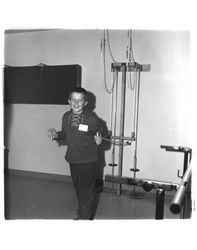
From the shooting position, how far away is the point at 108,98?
3.41 m

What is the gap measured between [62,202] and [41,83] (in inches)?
67.9

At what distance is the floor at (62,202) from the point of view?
2.48 meters

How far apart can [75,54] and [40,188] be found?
1.79 metres

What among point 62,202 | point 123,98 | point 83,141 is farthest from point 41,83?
point 83,141

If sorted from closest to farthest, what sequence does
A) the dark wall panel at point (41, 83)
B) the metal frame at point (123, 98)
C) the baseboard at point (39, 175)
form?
the metal frame at point (123, 98), the dark wall panel at point (41, 83), the baseboard at point (39, 175)

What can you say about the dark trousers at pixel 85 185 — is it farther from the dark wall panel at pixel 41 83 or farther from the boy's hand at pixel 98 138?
the dark wall panel at pixel 41 83

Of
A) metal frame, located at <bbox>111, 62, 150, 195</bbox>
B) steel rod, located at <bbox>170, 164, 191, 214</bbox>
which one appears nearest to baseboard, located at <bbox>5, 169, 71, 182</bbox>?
metal frame, located at <bbox>111, 62, 150, 195</bbox>

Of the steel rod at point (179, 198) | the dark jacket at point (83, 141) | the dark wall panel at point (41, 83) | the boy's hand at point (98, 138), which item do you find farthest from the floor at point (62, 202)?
the steel rod at point (179, 198)

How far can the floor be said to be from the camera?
8.15 ft

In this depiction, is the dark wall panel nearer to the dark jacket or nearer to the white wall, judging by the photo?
the white wall

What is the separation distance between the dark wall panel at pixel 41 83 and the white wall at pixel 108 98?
0.09m
